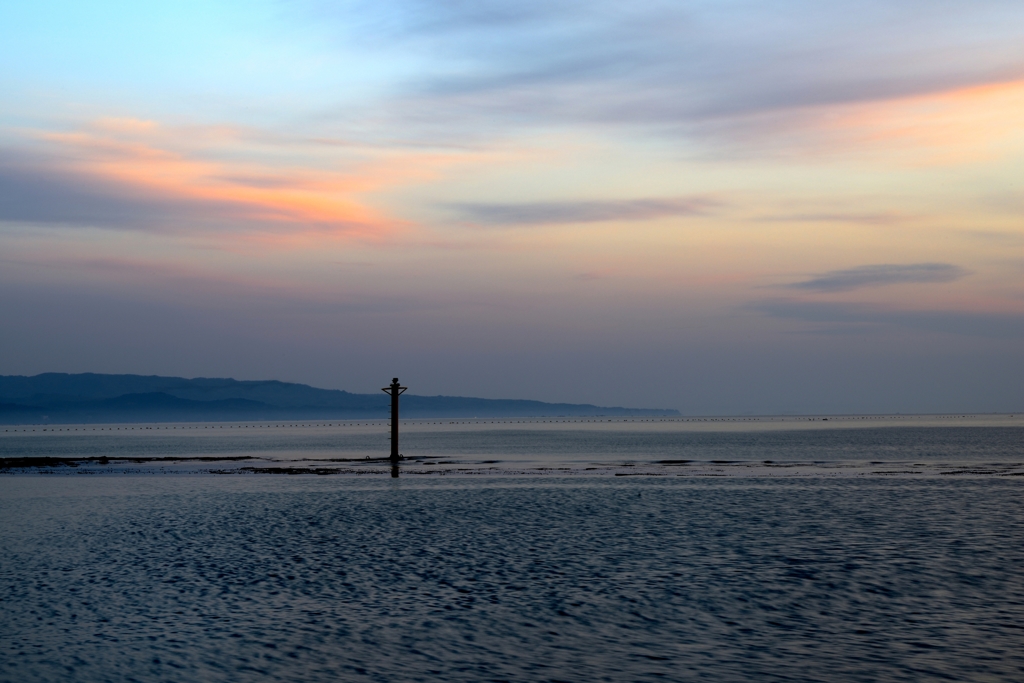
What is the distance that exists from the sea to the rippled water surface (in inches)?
3.1

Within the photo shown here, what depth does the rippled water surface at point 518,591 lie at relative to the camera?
16.4 metres

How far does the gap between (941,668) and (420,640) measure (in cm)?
911

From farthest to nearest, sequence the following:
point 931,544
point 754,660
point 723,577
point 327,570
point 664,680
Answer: point 931,544 → point 327,570 → point 723,577 → point 754,660 → point 664,680

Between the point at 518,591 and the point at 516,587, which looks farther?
the point at 516,587

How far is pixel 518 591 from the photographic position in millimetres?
23047

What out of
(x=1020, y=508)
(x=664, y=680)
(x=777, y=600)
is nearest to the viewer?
(x=664, y=680)

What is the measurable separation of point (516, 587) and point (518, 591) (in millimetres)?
582

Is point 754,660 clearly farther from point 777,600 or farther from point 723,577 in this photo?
point 723,577

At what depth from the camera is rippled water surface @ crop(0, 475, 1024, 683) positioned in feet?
53.7

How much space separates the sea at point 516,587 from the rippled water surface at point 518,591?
0.08 metres

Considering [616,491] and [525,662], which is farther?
[616,491]

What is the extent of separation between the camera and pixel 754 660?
16.3 meters

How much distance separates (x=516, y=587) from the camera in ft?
77.5

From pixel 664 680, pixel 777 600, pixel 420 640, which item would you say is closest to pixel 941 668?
pixel 664 680
